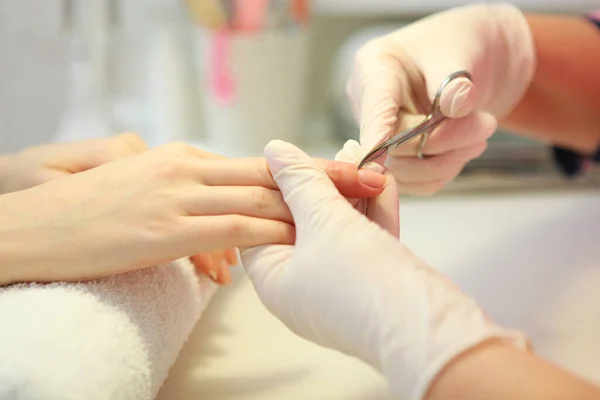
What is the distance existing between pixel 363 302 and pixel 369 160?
0.52 feet

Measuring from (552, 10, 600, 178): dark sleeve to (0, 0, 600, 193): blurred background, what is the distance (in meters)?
0.05

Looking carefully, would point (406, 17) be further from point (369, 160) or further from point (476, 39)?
point (369, 160)

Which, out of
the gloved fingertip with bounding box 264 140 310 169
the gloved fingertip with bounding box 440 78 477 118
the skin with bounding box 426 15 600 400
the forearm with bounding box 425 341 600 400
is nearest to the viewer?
the forearm with bounding box 425 341 600 400

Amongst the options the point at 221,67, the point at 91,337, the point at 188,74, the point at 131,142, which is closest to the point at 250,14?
the point at 221,67

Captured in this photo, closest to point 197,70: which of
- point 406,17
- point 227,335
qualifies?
point 406,17

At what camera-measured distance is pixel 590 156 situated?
0.95 m

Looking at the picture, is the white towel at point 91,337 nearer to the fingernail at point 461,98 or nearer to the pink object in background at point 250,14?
the fingernail at point 461,98

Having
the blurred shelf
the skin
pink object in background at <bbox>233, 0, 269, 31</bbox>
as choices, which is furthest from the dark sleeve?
pink object in background at <bbox>233, 0, 269, 31</bbox>

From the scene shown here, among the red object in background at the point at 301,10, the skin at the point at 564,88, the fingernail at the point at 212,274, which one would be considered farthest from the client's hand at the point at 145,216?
the red object in background at the point at 301,10

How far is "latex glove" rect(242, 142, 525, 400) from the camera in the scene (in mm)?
372

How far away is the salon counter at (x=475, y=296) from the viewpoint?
1.79ft

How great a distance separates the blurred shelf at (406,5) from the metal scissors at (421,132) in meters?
0.51

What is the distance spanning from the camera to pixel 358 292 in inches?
15.6

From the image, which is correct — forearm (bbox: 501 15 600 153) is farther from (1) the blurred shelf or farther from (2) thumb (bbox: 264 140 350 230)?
(2) thumb (bbox: 264 140 350 230)
